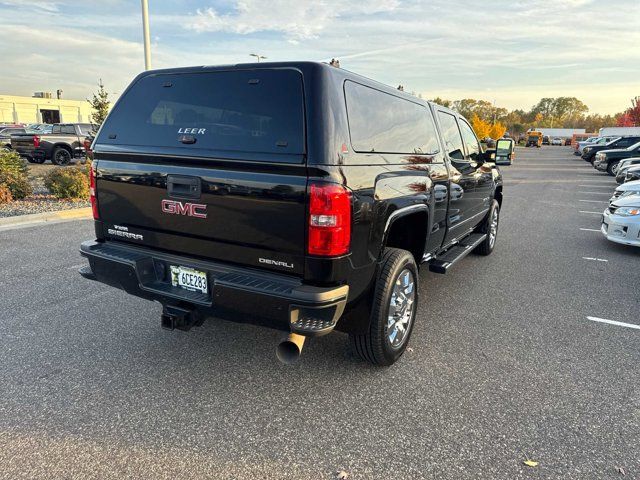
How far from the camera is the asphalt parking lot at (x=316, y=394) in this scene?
2361 mm

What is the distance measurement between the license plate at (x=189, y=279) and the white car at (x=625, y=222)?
260 inches

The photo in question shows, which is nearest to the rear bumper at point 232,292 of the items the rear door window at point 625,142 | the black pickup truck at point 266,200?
the black pickup truck at point 266,200

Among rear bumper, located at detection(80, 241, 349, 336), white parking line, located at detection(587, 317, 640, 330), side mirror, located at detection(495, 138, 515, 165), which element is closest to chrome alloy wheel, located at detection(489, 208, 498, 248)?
side mirror, located at detection(495, 138, 515, 165)

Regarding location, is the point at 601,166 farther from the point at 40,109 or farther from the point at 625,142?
the point at 40,109

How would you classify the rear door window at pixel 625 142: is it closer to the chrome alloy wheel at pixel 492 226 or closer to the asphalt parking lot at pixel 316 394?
the chrome alloy wheel at pixel 492 226

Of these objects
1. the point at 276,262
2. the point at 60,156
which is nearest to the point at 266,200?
the point at 276,262

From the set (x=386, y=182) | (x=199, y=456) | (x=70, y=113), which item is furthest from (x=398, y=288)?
(x=70, y=113)

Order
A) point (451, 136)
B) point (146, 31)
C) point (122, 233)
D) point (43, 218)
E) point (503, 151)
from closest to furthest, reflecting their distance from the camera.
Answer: point (122, 233) < point (451, 136) < point (503, 151) < point (43, 218) < point (146, 31)

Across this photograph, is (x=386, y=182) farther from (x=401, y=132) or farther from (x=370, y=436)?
(x=370, y=436)

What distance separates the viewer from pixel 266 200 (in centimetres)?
258

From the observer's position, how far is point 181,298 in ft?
9.40

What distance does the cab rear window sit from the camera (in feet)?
8.63

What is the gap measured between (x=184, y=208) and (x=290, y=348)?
112cm

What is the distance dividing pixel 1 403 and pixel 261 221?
2005 mm
